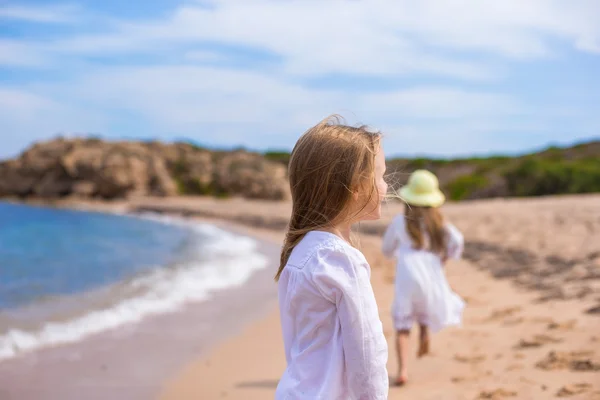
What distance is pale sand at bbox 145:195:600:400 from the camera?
4.43m

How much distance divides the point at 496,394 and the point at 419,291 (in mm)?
1016

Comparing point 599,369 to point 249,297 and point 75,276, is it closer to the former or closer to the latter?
point 249,297

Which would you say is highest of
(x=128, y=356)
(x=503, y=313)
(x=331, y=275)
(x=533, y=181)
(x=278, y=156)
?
(x=278, y=156)

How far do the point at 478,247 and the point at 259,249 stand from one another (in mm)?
6198

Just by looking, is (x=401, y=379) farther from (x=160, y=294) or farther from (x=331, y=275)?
(x=160, y=294)

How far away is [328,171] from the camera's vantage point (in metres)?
1.98

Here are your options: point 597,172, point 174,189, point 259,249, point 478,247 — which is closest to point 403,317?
point 478,247

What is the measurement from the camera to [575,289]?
724 cm

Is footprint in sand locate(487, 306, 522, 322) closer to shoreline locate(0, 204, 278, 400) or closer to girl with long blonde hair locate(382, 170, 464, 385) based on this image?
girl with long blonde hair locate(382, 170, 464, 385)

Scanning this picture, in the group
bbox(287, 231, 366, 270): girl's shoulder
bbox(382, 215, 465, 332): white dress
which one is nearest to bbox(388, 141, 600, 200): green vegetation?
bbox(382, 215, 465, 332): white dress

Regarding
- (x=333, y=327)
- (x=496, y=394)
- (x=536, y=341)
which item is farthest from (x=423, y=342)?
(x=333, y=327)

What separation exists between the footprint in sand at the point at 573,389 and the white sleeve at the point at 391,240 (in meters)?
1.67

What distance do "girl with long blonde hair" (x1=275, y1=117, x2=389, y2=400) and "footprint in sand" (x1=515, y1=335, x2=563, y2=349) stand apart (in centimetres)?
382

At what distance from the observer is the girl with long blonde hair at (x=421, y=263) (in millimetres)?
4871
